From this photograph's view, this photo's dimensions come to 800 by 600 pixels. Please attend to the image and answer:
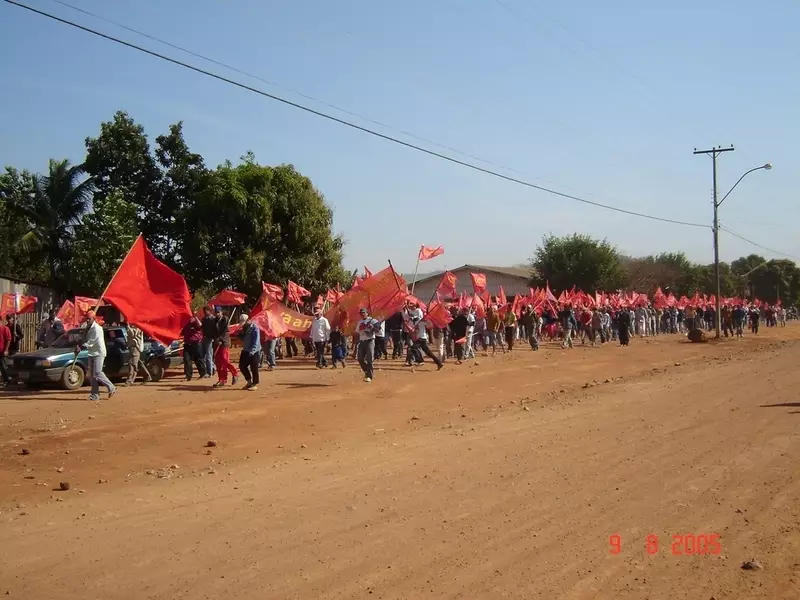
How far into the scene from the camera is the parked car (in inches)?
657

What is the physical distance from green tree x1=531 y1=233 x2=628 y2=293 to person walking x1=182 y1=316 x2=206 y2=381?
42.3 meters

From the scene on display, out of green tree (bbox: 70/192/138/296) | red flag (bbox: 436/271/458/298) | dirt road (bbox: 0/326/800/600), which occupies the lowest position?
dirt road (bbox: 0/326/800/600)

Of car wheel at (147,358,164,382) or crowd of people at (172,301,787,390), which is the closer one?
crowd of people at (172,301,787,390)

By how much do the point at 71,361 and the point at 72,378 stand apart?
0.40 meters

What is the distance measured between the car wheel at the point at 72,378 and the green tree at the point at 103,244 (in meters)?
9.93

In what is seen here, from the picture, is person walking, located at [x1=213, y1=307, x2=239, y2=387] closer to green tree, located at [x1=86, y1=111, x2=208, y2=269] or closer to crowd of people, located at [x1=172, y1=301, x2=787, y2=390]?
crowd of people, located at [x1=172, y1=301, x2=787, y2=390]

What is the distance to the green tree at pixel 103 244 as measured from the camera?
86.7 feet

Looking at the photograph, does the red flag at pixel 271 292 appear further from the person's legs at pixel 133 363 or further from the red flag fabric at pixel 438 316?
the person's legs at pixel 133 363

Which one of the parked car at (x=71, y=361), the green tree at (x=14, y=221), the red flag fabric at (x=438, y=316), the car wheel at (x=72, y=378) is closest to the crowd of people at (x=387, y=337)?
the red flag fabric at (x=438, y=316)

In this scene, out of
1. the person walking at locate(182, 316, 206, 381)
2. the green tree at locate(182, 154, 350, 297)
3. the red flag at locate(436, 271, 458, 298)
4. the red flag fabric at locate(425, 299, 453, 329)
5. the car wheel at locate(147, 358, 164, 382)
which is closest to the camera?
the person walking at locate(182, 316, 206, 381)

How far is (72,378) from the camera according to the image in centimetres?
1705

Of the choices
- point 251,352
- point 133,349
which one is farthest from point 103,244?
point 251,352

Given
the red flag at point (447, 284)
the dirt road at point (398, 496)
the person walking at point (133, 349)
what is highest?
the red flag at point (447, 284)

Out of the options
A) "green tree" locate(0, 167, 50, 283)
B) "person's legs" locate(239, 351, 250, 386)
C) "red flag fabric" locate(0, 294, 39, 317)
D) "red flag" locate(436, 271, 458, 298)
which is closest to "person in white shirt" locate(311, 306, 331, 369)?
"person's legs" locate(239, 351, 250, 386)
